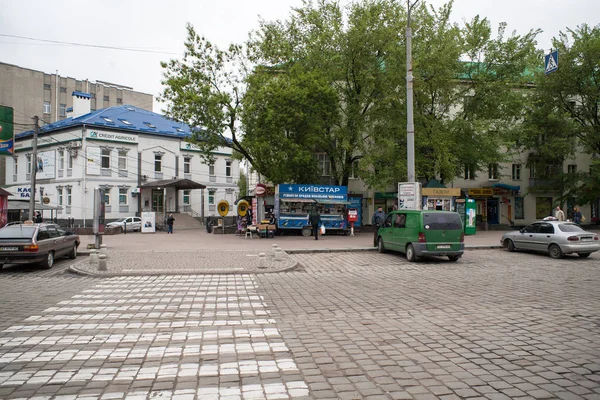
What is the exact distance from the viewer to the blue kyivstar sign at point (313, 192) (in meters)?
28.3

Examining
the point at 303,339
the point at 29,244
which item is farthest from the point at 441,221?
the point at 29,244

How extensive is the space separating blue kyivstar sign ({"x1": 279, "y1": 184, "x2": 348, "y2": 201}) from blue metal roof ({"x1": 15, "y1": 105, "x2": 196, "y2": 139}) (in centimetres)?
1721

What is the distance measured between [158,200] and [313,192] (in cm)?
2418

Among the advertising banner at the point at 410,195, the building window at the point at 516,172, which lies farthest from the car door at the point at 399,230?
the building window at the point at 516,172

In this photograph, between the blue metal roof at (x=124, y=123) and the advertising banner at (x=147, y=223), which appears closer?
the advertising banner at (x=147, y=223)

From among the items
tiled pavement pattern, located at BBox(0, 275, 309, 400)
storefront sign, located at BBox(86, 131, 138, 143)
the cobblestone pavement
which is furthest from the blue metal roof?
tiled pavement pattern, located at BBox(0, 275, 309, 400)

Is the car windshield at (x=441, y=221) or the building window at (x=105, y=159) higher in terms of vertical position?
the building window at (x=105, y=159)

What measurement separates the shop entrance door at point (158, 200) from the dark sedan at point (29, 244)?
106 feet

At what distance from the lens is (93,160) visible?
42688 mm

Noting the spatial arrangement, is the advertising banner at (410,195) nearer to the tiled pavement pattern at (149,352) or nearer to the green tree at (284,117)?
the green tree at (284,117)

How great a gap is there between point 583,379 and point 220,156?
172 feet

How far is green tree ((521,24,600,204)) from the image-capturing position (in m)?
34.4

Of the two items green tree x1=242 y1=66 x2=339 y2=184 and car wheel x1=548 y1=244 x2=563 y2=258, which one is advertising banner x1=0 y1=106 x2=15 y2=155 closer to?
green tree x1=242 y1=66 x2=339 y2=184

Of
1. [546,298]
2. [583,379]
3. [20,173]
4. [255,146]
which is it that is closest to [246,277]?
[546,298]
